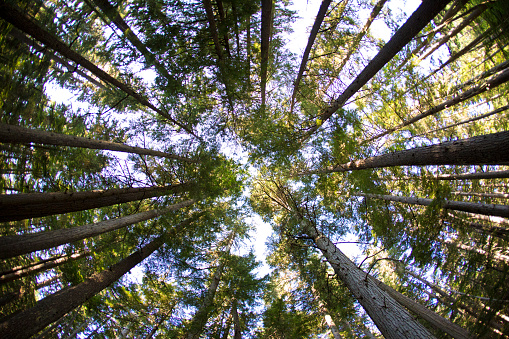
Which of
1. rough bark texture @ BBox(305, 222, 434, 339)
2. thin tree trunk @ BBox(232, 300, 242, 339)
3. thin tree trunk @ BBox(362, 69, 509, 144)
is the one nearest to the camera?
rough bark texture @ BBox(305, 222, 434, 339)

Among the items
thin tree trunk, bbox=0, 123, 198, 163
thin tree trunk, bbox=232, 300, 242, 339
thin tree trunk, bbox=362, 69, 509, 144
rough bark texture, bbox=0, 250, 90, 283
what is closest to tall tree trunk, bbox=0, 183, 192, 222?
thin tree trunk, bbox=0, 123, 198, 163

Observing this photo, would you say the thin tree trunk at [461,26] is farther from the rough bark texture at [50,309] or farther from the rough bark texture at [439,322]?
the rough bark texture at [50,309]

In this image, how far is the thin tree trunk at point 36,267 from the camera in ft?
15.6

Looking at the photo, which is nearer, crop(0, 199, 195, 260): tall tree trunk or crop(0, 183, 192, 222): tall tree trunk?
crop(0, 199, 195, 260): tall tree trunk

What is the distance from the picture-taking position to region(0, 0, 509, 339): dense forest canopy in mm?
4031

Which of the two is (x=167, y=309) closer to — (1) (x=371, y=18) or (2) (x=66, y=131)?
(2) (x=66, y=131)

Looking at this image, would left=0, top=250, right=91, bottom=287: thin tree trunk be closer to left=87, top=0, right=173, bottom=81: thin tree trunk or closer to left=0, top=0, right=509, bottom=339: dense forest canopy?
left=0, top=0, right=509, bottom=339: dense forest canopy

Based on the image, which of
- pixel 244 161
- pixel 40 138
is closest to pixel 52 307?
pixel 40 138

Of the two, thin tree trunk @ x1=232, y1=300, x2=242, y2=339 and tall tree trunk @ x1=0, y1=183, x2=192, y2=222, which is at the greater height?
tall tree trunk @ x1=0, y1=183, x2=192, y2=222

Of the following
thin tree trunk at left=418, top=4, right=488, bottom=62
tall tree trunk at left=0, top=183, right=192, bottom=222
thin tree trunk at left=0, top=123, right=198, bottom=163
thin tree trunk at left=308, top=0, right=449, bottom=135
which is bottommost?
tall tree trunk at left=0, top=183, right=192, bottom=222

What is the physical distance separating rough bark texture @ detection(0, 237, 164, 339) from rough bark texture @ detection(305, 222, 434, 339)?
16.7ft

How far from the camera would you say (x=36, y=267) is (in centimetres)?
544

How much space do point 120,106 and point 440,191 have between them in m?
10.2

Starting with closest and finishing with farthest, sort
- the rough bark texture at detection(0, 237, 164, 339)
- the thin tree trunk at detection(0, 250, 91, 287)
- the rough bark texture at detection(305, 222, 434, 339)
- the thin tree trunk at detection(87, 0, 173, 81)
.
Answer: the rough bark texture at detection(305, 222, 434, 339) → the rough bark texture at detection(0, 237, 164, 339) → the thin tree trunk at detection(0, 250, 91, 287) → the thin tree trunk at detection(87, 0, 173, 81)
